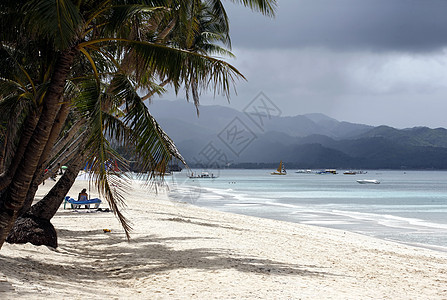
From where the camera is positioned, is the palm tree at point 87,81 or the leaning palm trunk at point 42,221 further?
the leaning palm trunk at point 42,221

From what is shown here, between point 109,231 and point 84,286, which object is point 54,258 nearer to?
point 84,286

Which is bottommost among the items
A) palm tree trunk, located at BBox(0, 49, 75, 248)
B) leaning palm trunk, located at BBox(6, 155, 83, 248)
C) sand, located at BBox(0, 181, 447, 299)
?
sand, located at BBox(0, 181, 447, 299)

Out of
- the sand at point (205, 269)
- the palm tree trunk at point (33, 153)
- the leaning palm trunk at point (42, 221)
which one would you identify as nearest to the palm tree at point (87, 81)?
the palm tree trunk at point (33, 153)

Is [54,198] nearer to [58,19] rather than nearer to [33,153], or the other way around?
[33,153]

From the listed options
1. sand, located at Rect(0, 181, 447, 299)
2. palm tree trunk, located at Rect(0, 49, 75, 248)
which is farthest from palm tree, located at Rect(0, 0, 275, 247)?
sand, located at Rect(0, 181, 447, 299)

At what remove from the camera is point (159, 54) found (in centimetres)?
623

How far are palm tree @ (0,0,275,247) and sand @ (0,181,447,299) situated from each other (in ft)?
3.35

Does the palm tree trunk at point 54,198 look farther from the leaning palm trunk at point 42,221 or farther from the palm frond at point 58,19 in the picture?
the palm frond at point 58,19

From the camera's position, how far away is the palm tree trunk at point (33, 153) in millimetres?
5316

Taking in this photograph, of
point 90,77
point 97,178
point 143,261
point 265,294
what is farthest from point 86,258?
point 265,294

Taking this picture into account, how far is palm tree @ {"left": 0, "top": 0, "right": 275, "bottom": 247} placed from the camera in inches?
209

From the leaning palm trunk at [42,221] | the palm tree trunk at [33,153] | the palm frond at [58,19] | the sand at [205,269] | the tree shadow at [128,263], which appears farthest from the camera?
the leaning palm trunk at [42,221]

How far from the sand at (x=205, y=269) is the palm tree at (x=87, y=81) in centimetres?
102

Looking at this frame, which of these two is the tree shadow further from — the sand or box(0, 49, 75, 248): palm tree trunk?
box(0, 49, 75, 248): palm tree trunk
